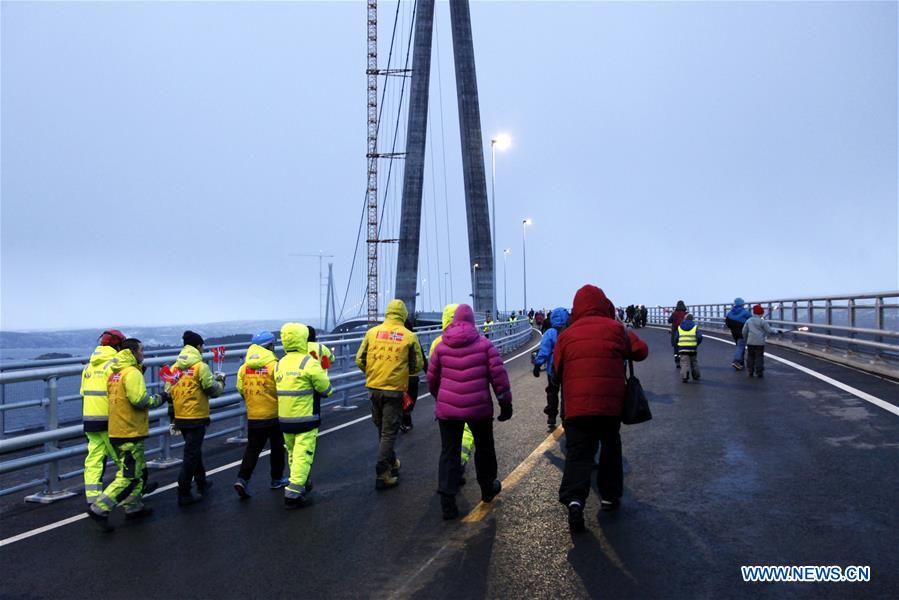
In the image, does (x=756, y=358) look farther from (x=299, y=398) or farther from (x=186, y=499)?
(x=186, y=499)

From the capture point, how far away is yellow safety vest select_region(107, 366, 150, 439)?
22.2ft

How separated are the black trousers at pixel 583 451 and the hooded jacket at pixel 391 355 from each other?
231 centimetres

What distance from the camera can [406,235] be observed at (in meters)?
52.4

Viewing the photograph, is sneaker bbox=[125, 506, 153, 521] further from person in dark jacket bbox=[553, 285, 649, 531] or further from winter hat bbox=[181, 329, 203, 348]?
person in dark jacket bbox=[553, 285, 649, 531]

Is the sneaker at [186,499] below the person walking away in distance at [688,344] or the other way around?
below

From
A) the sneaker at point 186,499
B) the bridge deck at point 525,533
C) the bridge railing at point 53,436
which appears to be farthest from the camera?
the bridge railing at point 53,436

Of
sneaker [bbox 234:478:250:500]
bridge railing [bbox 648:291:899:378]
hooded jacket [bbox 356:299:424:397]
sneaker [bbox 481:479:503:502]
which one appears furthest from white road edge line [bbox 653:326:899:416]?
sneaker [bbox 234:478:250:500]

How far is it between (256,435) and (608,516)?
372 centimetres

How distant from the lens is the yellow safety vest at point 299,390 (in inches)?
282

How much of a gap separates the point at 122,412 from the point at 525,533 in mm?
4015

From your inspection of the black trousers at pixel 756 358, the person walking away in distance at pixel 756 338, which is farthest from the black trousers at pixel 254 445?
the black trousers at pixel 756 358

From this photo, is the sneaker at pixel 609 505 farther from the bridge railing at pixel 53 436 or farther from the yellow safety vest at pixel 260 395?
the bridge railing at pixel 53 436

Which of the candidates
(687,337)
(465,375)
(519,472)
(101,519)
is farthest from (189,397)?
(687,337)

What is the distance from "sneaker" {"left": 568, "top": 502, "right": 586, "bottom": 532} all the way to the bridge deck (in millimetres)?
117
